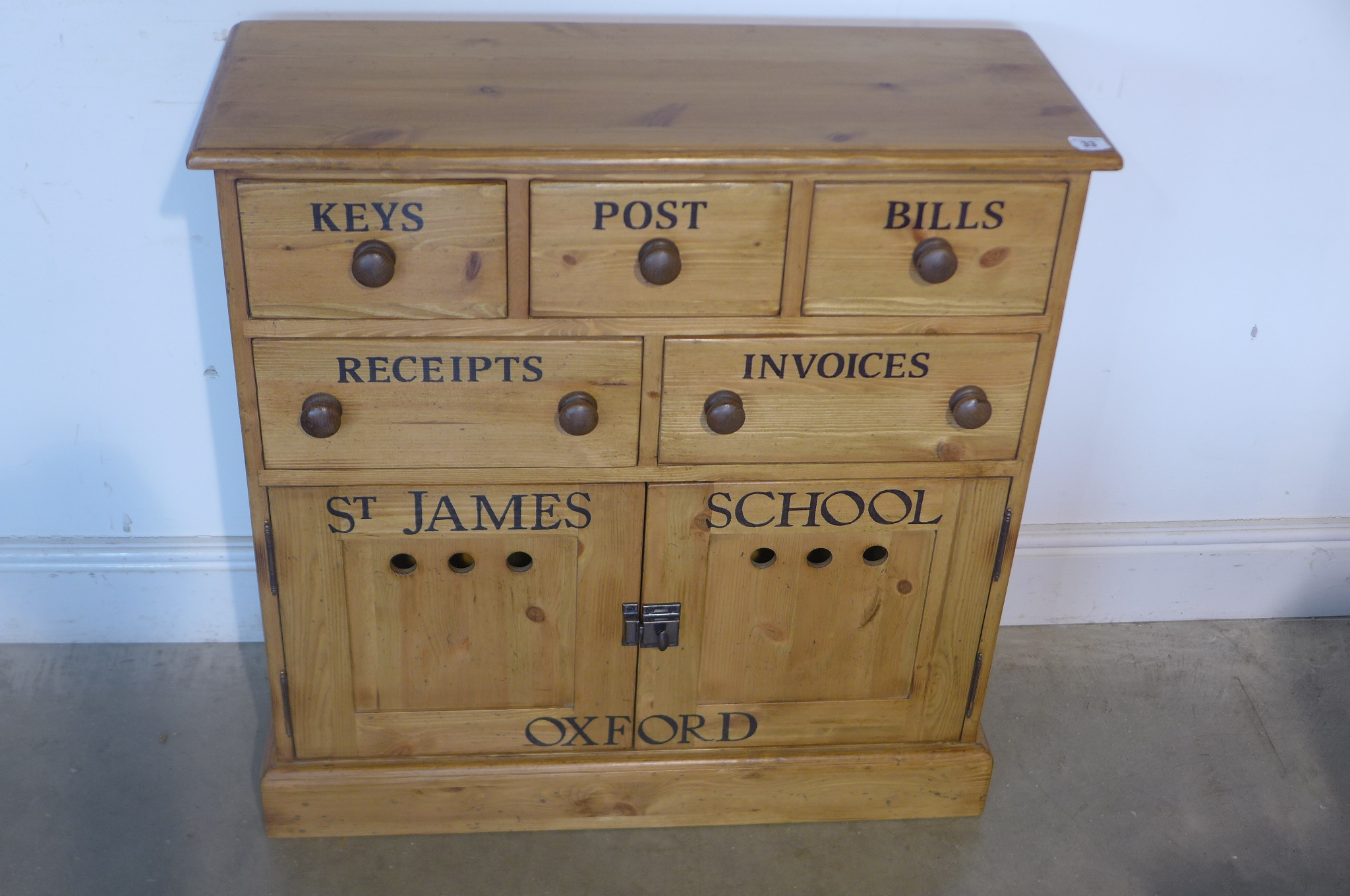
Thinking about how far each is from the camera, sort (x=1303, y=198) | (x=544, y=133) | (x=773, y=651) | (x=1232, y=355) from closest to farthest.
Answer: (x=544, y=133) < (x=773, y=651) < (x=1303, y=198) < (x=1232, y=355)

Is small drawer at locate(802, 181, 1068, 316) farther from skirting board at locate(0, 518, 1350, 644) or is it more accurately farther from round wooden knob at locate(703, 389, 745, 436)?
skirting board at locate(0, 518, 1350, 644)

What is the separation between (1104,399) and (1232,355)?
0.23 m

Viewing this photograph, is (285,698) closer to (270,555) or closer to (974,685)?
(270,555)

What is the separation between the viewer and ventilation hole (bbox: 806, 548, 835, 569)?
187 centimetres

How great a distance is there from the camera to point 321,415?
1.59m

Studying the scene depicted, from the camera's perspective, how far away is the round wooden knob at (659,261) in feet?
4.99

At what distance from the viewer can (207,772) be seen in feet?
7.06

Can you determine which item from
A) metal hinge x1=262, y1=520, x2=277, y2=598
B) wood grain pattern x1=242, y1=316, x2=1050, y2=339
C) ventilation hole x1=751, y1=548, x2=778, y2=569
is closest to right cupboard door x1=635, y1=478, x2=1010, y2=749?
ventilation hole x1=751, y1=548, x2=778, y2=569

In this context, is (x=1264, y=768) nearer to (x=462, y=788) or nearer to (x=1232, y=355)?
(x=1232, y=355)

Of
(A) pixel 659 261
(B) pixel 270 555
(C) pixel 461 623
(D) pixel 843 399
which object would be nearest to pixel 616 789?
(C) pixel 461 623

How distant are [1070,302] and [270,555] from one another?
→ 134cm

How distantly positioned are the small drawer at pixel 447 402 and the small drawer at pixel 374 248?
6 cm

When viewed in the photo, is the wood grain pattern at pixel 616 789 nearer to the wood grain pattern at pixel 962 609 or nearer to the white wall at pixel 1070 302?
the wood grain pattern at pixel 962 609

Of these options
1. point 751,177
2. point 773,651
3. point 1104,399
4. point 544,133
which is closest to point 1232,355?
point 1104,399
